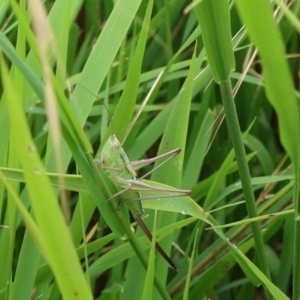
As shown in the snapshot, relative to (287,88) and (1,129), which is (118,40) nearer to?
(1,129)

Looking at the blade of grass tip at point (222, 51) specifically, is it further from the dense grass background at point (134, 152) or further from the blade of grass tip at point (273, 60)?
the blade of grass tip at point (273, 60)

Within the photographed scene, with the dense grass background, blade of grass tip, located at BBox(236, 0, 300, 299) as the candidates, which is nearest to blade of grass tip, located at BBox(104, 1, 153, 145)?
the dense grass background

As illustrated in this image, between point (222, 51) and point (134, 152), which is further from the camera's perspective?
point (134, 152)

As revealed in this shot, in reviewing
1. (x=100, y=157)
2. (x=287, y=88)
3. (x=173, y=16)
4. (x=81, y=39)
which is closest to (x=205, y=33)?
(x=287, y=88)

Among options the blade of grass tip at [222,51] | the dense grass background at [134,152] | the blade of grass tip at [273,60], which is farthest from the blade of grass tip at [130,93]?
the blade of grass tip at [273,60]

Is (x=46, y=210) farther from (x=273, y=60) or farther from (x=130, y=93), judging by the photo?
(x=130, y=93)

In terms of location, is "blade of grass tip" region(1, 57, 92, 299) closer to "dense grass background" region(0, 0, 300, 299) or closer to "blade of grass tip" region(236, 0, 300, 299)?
"dense grass background" region(0, 0, 300, 299)

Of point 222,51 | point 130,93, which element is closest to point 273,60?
point 222,51
